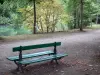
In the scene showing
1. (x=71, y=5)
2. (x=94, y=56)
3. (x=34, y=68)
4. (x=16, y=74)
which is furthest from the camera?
(x=71, y=5)

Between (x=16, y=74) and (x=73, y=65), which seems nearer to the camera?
(x=16, y=74)

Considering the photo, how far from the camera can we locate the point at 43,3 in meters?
20.6

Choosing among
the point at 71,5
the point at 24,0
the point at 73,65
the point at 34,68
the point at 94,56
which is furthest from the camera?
the point at 71,5

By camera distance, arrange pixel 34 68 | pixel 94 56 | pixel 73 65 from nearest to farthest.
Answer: pixel 34 68 < pixel 73 65 < pixel 94 56

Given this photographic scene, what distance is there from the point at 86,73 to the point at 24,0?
1309 centimetres

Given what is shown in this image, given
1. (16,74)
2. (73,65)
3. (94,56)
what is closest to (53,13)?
(94,56)

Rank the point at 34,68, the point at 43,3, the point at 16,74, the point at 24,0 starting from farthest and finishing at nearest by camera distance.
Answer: the point at 43,3 → the point at 24,0 → the point at 34,68 → the point at 16,74

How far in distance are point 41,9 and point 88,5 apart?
305 inches

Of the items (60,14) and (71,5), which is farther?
(71,5)

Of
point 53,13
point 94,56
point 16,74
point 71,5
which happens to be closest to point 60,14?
point 53,13

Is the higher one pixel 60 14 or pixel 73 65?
pixel 60 14

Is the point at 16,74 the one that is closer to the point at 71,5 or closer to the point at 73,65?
the point at 73,65

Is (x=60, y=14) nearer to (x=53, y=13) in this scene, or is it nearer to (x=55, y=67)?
(x=53, y=13)

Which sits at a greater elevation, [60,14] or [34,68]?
[60,14]
